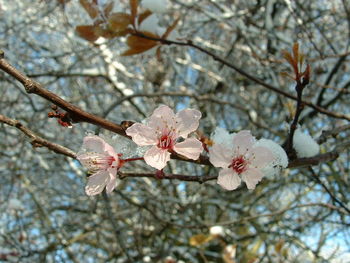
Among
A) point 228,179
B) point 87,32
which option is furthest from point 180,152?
point 87,32

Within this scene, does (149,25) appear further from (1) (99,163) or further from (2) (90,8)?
(1) (99,163)

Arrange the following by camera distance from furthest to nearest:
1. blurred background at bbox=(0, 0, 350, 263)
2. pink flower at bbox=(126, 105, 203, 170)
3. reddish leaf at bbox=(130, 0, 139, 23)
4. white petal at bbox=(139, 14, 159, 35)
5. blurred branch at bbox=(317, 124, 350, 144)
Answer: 1. blurred background at bbox=(0, 0, 350, 263)
2. white petal at bbox=(139, 14, 159, 35)
3. reddish leaf at bbox=(130, 0, 139, 23)
4. blurred branch at bbox=(317, 124, 350, 144)
5. pink flower at bbox=(126, 105, 203, 170)

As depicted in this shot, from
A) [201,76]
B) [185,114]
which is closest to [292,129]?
[185,114]

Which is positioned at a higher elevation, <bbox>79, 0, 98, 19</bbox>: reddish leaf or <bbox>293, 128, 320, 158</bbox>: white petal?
<bbox>79, 0, 98, 19</bbox>: reddish leaf

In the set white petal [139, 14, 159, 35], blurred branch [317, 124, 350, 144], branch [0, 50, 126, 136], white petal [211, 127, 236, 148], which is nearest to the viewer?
branch [0, 50, 126, 136]

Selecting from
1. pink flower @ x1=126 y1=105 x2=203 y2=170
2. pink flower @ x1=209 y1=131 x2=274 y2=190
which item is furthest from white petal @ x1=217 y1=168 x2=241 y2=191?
pink flower @ x1=126 y1=105 x2=203 y2=170

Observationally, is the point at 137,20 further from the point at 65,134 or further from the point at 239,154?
the point at 65,134

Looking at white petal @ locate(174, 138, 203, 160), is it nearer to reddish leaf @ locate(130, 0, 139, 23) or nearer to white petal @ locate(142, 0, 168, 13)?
reddish leaf @ locate(130, 0, 139, 23)

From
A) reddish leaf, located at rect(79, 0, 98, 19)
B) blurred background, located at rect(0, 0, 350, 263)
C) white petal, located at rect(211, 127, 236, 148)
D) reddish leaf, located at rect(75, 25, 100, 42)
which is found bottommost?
white petal, located at rect(211, 127, 236, 148)
